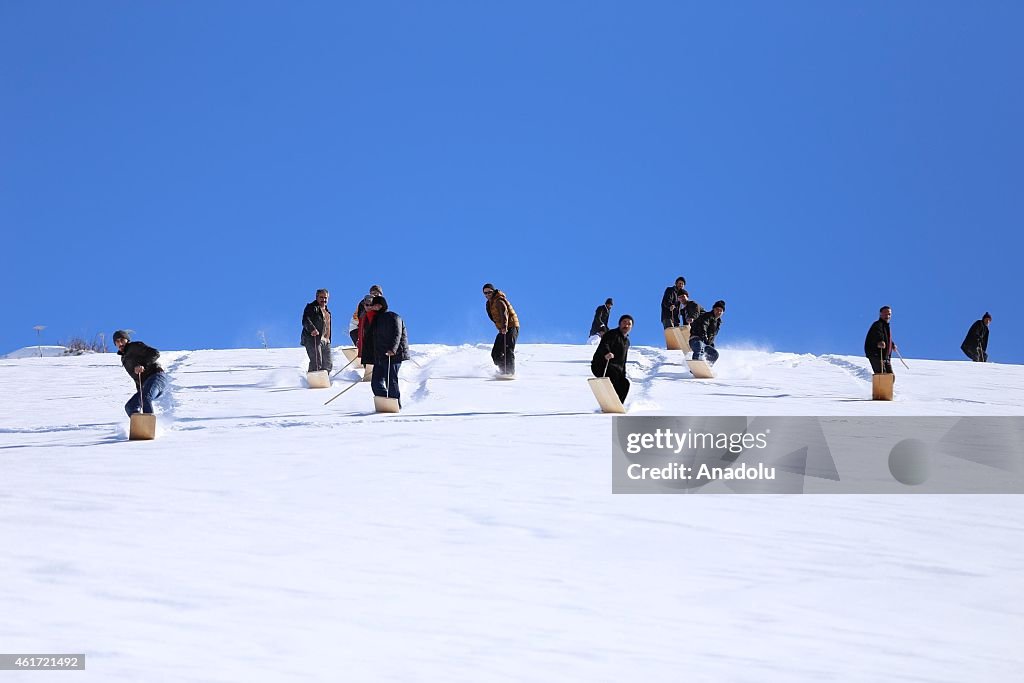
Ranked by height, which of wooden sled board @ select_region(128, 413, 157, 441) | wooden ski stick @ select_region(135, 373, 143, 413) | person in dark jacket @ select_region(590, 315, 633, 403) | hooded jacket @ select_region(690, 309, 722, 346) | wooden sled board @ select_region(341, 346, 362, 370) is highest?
hooded jacket @ select_region(690, 309, 722, 346)

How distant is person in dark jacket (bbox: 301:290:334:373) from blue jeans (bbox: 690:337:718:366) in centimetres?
694

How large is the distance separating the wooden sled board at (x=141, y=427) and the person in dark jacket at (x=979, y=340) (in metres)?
23.1

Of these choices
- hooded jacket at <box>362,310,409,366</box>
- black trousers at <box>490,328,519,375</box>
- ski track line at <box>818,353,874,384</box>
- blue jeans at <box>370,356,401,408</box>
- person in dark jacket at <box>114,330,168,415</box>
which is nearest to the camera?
person in dark jacket at <box>114,330,168,415</box>

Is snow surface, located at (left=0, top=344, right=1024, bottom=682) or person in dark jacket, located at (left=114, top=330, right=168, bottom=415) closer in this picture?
snow surface, located at (left=0, top=344, right=1024, bottom=682)

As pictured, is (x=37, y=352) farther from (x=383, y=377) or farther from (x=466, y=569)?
(x=466, y=569)

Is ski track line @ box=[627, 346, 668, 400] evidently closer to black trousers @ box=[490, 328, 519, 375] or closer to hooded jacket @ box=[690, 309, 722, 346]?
hooded jacket @ box=[690, 309, 722, 346]

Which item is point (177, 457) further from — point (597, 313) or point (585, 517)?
point (597, 313)

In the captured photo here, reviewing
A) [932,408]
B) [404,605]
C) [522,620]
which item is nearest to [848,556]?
[522,620]

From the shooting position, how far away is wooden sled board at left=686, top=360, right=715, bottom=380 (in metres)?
20.9

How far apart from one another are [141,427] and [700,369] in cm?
1153

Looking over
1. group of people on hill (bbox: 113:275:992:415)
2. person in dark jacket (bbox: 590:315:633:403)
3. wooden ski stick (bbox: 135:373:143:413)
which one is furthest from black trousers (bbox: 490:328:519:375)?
wooden ski stick (bbox: 135:373:143:413)

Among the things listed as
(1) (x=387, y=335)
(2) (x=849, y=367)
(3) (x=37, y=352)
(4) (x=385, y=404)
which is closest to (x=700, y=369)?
(2) (x=849, y=367)

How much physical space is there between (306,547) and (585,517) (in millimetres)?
2175

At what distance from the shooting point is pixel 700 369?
20953 mm
